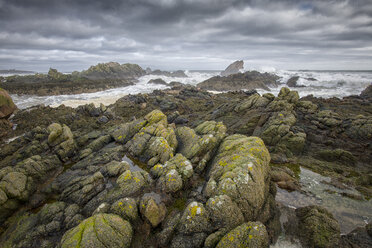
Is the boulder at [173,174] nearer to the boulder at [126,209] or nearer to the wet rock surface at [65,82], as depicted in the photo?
the boulder at [126,209]

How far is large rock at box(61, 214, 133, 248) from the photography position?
5.89 m

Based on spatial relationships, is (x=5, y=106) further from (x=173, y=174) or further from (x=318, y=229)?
(x=318, y=229)

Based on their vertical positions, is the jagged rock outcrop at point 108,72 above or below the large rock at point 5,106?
above

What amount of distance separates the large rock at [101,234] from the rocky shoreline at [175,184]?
33mm

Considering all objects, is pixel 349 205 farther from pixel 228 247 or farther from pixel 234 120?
pixel 234 120

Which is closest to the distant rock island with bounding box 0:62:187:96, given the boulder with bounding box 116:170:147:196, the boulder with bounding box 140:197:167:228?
the boulder with bounding box 116:170:147:196

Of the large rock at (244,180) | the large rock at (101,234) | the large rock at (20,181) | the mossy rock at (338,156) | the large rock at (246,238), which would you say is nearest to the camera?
the large rock at (246,238)

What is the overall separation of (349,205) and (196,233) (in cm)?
854

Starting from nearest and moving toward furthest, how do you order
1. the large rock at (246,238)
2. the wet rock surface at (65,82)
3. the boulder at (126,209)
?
the large rock at (246,238), the boulder at (126,209), the wet rock surface at (65,82)

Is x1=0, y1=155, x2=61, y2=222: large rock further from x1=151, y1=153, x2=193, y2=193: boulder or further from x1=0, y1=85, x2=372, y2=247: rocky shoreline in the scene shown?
x1=151, y1=153, x2=193, y2=193: boulder

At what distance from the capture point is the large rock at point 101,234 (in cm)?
589

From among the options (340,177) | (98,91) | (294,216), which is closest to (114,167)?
(294,216)

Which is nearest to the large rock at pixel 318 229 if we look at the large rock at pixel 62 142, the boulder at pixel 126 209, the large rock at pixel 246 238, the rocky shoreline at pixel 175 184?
the rocky shoreline at pixel 175 184

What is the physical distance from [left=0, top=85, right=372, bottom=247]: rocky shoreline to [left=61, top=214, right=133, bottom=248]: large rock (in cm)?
3
